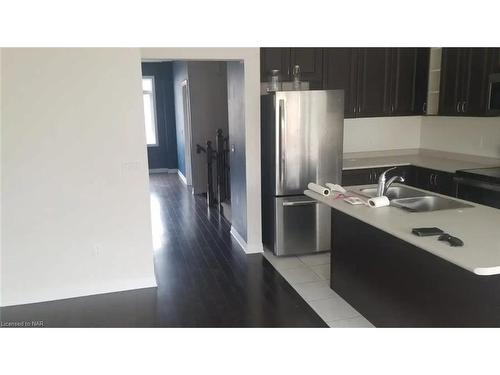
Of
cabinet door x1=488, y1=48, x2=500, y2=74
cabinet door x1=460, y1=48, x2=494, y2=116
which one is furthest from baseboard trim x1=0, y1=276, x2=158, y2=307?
cabinet door x1=488, y1=48, x2=500, y2=74

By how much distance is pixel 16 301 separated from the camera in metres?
3.52

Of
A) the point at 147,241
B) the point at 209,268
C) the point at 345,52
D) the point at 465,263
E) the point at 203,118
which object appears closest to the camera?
the point at 465,263

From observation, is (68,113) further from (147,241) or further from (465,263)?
(465,263)

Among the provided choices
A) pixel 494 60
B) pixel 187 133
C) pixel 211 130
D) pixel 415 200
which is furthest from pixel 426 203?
pixel 187 133

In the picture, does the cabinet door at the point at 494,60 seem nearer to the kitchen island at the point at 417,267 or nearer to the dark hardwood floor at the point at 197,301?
the kitchen island at the point at 417,267

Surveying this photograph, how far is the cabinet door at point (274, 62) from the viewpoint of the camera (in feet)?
15.0

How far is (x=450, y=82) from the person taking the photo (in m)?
4.82

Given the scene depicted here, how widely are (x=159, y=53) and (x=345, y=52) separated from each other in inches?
89.0

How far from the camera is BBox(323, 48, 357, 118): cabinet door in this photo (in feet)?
15.9

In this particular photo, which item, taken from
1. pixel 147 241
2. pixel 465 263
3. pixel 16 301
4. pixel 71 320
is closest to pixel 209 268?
pixel 147 241

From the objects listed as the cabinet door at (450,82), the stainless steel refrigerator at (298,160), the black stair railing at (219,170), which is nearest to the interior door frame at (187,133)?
the black stair railing at (219,170)

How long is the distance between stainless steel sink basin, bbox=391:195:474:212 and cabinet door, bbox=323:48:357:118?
2.22 metres

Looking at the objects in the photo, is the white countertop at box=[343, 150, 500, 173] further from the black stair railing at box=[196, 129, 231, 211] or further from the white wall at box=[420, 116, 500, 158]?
the black stair railing at box=[196, 129, 231, 211]

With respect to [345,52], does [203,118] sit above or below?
below
